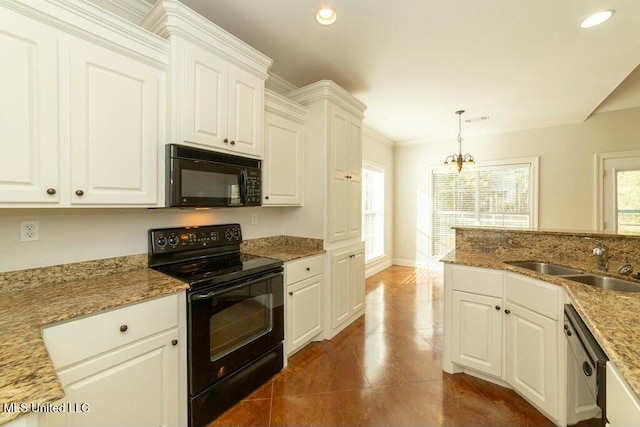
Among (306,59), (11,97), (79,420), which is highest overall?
(306,59)

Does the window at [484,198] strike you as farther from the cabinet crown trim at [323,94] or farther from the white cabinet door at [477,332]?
the white cabinet door at [477,332]

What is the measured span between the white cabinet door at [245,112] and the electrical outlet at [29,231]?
1171mm

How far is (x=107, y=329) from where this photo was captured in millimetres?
1234

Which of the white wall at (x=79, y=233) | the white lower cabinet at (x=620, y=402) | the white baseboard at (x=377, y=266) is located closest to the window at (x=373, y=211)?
the white baseboard at (x=377, y=266)

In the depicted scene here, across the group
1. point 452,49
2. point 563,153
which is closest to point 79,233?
point 452,49

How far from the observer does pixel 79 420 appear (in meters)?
1.16

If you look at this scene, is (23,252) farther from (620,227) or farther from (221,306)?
(620,227)

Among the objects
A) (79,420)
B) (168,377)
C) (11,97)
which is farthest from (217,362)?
(11,97)

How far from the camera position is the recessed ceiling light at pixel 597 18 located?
189 cm

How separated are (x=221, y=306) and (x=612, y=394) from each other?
175cm

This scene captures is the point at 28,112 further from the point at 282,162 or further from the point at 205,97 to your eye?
the point at 282,162

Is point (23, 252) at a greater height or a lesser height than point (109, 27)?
lesser

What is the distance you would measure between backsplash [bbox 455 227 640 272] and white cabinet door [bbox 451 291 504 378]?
60 centimetres

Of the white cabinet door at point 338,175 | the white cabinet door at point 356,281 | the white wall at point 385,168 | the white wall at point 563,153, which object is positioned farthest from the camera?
the white wall at point 385,168
